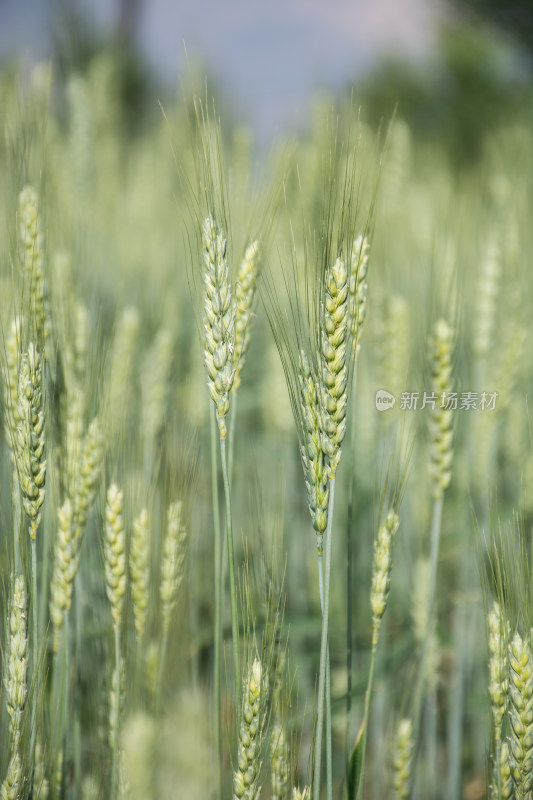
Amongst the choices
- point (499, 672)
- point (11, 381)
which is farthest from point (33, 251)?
point (499, 672)

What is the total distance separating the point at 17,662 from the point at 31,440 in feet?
0.58

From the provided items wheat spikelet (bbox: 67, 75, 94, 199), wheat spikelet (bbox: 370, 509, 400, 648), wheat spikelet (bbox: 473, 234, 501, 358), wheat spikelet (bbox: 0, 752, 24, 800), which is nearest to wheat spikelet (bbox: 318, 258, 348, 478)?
wheat spikelet (bbox: 370, 509, 400, 648)

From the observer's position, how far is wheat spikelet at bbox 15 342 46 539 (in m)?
0.52

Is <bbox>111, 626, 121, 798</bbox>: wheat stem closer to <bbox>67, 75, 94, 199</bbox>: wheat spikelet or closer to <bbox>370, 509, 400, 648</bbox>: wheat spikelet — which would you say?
<bbox>370, 509, 400, 648</bbox>: wheat spikelet

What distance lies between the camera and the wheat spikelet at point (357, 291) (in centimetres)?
55

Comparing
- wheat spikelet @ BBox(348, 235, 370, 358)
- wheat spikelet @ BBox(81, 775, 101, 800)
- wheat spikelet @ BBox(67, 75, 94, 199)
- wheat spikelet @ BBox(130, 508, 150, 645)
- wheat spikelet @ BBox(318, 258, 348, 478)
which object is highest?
wheat spikelet @ BBox(67, 75, 94, 199)

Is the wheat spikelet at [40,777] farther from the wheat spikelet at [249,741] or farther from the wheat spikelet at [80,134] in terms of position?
the wheat spikelet at [80,134]

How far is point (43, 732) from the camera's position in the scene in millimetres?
585

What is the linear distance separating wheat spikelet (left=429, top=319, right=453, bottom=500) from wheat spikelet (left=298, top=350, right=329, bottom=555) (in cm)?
20

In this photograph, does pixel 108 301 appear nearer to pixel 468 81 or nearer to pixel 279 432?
pixel 279 432

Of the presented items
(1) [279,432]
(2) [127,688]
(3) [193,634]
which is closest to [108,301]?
(1) [279,432]

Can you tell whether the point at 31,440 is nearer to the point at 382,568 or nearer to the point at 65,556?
the point at 65,556

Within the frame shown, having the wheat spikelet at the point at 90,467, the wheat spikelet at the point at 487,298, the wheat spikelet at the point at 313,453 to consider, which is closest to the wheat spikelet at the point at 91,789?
the wheat spikelet at the point at 90,467

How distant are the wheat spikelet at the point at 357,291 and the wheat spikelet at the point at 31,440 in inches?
10.5
